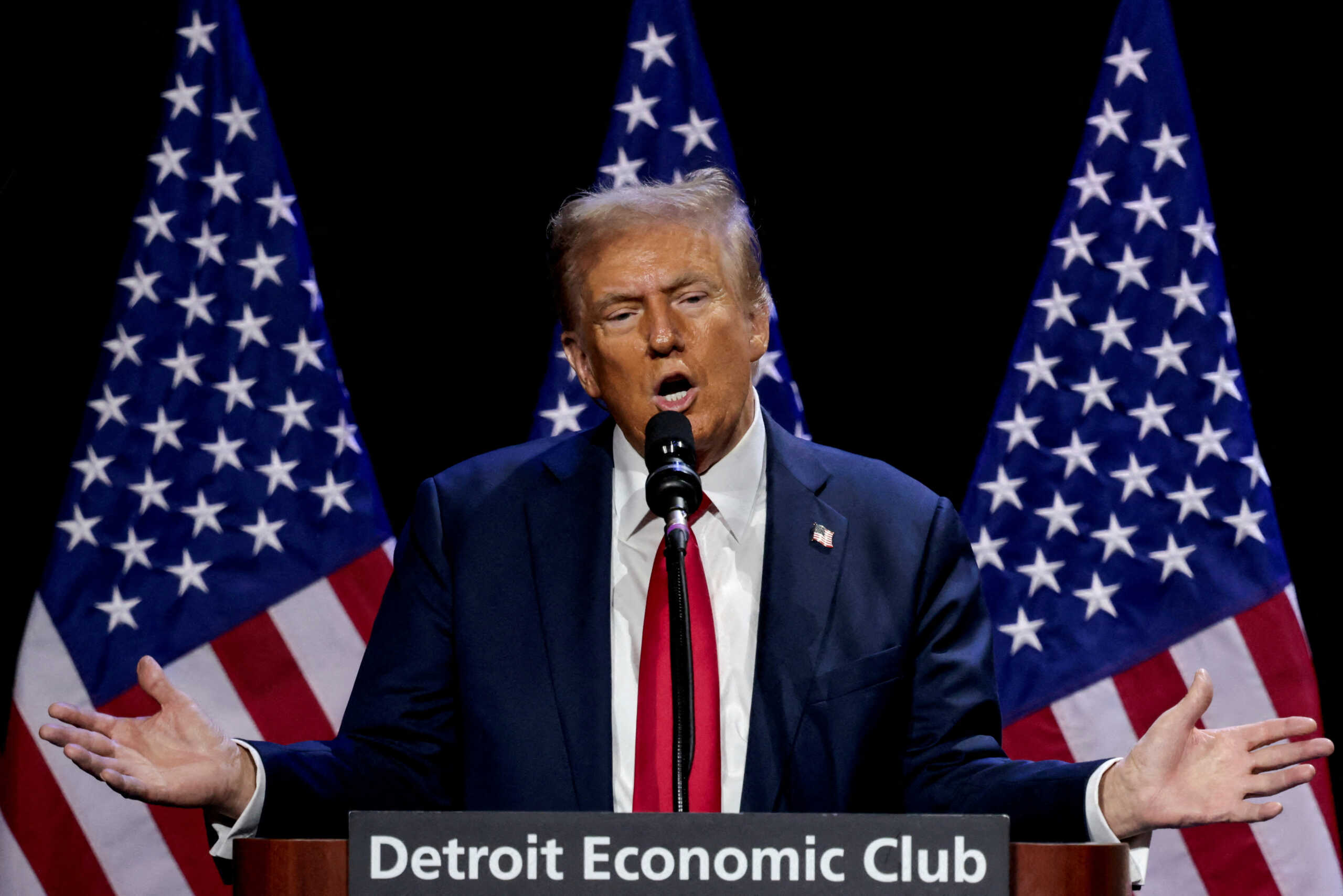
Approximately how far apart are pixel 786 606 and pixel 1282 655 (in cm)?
161

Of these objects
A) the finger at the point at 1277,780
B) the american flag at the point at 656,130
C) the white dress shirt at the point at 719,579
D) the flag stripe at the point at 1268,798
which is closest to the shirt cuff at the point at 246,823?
the white dress shirt at the point at 719,579

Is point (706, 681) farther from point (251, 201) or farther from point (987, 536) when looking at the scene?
point (251, 201)

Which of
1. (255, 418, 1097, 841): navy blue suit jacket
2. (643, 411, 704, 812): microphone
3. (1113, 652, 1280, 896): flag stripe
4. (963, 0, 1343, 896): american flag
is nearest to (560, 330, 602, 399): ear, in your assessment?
(255, 418, 1097, 841): navy blue suit jacket

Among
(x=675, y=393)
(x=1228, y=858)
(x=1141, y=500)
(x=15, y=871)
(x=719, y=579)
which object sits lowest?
(x=1228, y=858)

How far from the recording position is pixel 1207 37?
331cm

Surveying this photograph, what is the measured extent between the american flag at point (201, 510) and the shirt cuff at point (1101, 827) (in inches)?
78.2

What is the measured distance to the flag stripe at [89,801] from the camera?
9.73 ft

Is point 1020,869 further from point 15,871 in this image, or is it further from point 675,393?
point 15,871

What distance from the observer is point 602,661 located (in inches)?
69.5

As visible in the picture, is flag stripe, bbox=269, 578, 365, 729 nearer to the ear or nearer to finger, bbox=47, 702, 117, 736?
the ear

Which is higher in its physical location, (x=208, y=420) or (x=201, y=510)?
(x=208, y=420)

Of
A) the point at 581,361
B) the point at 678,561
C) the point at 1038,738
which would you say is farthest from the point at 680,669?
the point at 1038,738

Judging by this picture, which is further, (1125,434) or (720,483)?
(1125,434)

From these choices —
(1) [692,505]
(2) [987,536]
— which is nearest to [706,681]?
(1) [692,505]
